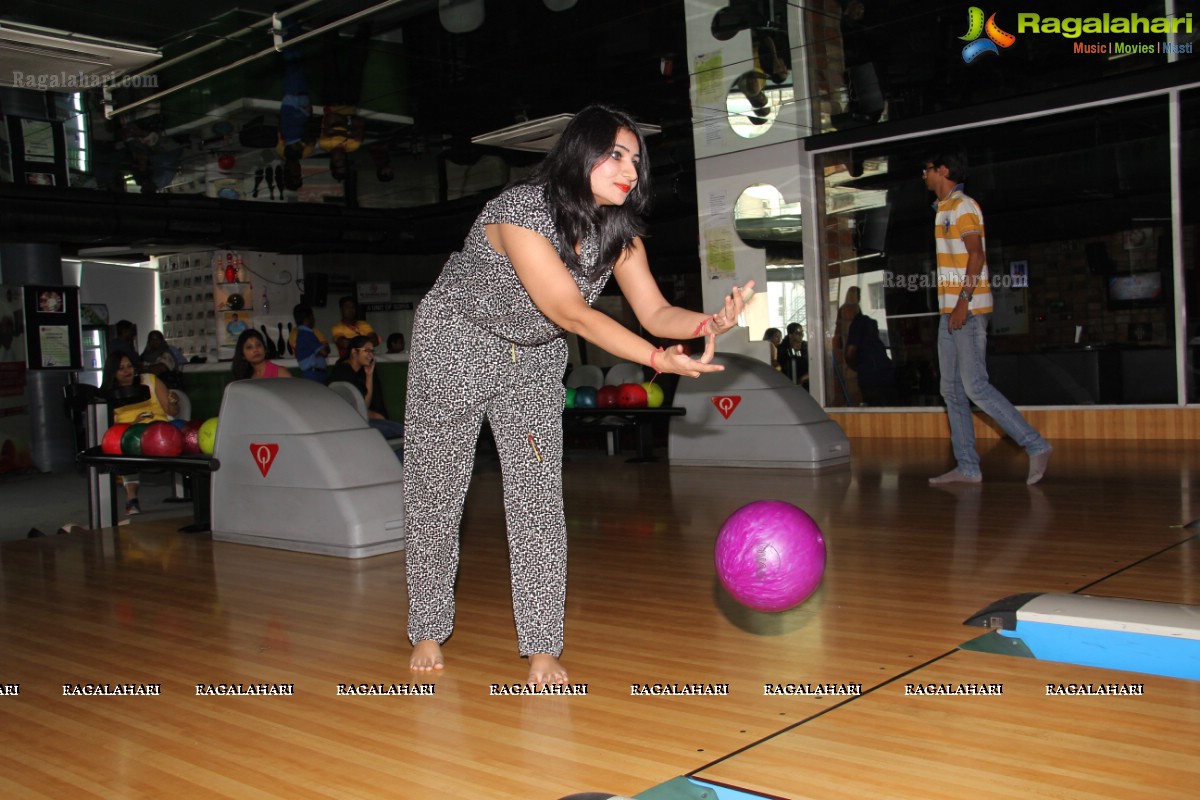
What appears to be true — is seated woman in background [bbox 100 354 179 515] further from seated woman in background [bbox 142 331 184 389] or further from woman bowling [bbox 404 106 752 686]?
woman bowling [bbox 404 106 752 686]

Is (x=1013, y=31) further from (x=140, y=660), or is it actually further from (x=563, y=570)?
(x=140, y=660)

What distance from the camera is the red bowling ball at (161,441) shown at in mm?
5129

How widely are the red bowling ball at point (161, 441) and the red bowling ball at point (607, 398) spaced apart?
9.65ft

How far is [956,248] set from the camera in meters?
4.86

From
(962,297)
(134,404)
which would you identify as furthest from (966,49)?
(134,404)

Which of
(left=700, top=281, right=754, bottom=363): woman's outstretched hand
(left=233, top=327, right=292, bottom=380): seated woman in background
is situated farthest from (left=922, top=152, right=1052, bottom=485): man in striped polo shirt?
(left=233, top=327, right=292, bottom=380): seated woman in background

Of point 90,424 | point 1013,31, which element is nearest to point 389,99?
point 90,424

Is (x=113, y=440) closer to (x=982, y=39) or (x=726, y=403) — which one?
(x=726, y=403)

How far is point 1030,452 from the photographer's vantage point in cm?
506

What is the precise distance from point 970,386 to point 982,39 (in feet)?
11.2

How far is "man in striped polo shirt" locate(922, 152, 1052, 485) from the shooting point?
4766 millimetres

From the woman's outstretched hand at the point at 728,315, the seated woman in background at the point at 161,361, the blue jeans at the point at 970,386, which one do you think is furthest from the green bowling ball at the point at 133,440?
the seated woman in background at the point at 161,361

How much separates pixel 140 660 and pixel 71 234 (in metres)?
8.26

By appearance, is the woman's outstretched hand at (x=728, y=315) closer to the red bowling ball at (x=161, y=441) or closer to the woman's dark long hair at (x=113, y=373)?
the red bowling ball at (x=161, y=441)
